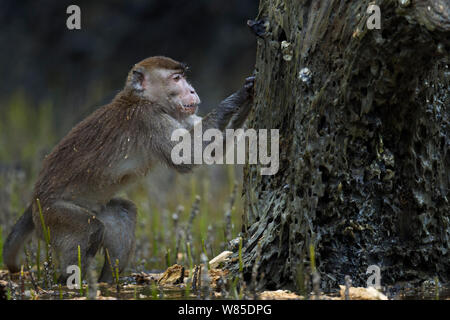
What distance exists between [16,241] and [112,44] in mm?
8385

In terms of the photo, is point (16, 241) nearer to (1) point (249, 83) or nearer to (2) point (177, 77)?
(2) point (177, 77)

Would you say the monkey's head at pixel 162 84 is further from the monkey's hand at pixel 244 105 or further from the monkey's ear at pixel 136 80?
the monkey's hand at pixel 244 105

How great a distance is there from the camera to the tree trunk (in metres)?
3.97

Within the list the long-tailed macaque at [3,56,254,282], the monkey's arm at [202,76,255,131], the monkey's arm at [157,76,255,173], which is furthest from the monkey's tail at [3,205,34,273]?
the monkey's arm at [202,76,255,131]

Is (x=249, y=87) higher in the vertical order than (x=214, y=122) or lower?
higher

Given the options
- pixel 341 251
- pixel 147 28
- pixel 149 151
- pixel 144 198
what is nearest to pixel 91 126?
pixel 149 151

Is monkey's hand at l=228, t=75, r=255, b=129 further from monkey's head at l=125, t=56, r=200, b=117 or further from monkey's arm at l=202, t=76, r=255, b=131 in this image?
monkey's head at l=125, t=56, r=200, b=117

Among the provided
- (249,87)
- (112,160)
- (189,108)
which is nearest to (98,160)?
(112,160)

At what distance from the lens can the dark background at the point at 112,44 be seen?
13.4 metres

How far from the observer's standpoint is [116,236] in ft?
19.4

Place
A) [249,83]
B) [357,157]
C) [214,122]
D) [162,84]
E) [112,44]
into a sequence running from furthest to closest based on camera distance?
[112,44] < [162,84] < [214,122] < [249,83] < [357,157]

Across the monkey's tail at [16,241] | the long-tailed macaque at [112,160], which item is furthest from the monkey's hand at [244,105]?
the monkey's tail at [16,241]
